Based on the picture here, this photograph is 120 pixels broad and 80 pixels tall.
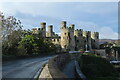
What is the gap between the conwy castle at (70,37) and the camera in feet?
279

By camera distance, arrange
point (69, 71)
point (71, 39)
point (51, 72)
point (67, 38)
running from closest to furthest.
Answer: point (51, 72) → point (69, 71) → point (67, 38) → point (71, 39)

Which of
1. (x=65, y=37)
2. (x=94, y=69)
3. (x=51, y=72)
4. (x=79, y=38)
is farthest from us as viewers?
(x=79, y=38)

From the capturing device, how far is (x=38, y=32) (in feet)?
281

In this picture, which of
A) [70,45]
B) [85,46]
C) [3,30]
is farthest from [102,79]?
[85,46]

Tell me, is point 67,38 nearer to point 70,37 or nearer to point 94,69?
point 70,37

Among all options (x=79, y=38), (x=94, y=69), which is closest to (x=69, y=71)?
(x=94, y=69)

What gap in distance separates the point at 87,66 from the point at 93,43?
7559cm

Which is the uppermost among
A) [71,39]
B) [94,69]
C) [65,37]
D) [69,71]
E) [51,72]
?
[65,37]

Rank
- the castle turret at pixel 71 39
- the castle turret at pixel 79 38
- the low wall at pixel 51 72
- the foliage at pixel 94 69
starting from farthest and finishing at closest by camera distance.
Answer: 1. the castle turret at pixel 79 38
2. the castle turret at pixel 71 39
3. the foliage at pixel 94 69
4. the low wall at pixel 51 72

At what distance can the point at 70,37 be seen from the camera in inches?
3391

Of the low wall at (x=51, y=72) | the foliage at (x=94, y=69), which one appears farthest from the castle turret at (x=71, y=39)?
the low wall at (x=51, y=72)

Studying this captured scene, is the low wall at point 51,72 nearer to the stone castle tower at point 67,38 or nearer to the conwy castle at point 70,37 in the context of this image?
the conwy castle at point 70,37

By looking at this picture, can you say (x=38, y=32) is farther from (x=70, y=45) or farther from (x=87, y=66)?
(x=87, y=66)

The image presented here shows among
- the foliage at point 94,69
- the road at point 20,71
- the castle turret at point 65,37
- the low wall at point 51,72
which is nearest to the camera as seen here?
the low wall at point 51,72
